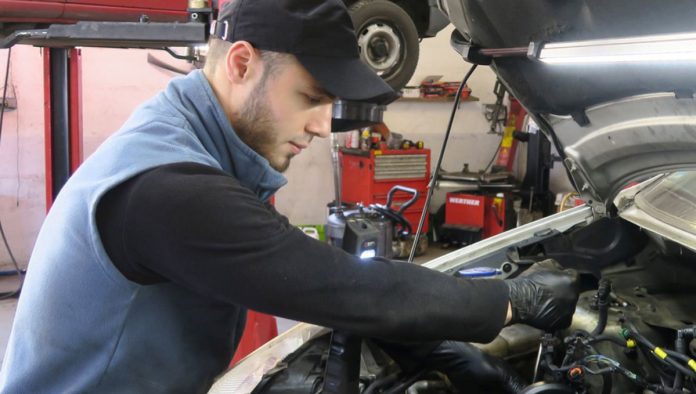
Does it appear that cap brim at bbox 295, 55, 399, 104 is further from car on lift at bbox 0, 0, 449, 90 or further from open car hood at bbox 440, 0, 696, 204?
car on lift at bbox 0, 0, 449, 90

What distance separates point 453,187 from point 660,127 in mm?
4624

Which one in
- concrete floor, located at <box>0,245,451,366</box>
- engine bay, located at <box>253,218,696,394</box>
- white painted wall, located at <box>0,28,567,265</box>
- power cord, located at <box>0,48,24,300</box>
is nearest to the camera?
engine bay, located at <box>253,218,696,394</box>

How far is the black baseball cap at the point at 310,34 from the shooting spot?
88 cm

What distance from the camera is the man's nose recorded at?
39.4 inches

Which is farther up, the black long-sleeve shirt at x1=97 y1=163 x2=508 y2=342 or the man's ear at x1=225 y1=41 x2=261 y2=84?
the man's ear at x1=225 y1=41 x2=261 y2=84

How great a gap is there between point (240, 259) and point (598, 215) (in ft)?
4.61

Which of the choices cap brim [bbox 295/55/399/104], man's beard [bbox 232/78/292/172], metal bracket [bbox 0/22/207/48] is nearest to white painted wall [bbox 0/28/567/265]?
metal bracket [bbox 0/22/207/48]

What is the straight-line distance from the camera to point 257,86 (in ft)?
3.10

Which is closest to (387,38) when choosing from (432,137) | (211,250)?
(432,137)

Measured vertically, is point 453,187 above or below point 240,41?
below

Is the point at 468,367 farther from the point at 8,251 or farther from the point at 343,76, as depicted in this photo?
the point at 8,251

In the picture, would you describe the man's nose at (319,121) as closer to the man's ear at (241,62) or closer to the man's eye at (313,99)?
the man's eye at (313,99)

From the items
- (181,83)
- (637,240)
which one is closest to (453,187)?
(637,240)

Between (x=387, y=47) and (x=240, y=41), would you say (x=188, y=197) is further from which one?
(x=387, y=47)
